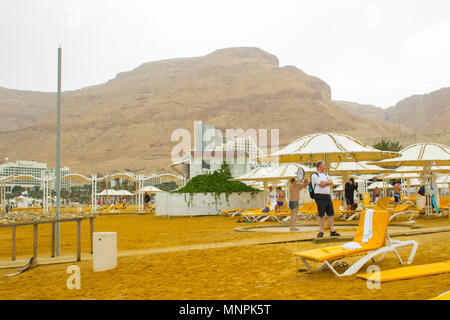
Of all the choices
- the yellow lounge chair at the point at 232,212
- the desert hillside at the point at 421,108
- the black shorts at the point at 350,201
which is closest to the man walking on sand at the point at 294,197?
the black shorts at the point at 350,201

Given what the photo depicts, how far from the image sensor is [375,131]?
113562mm

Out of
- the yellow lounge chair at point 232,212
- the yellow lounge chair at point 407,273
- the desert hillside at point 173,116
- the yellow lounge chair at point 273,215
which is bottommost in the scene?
the yellow lounge chair at point 232,212

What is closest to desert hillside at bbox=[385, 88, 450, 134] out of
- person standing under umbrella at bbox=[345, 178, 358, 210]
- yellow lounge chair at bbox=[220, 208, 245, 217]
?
yellow lounge chair at bbox=[220, 208, 245, 217]

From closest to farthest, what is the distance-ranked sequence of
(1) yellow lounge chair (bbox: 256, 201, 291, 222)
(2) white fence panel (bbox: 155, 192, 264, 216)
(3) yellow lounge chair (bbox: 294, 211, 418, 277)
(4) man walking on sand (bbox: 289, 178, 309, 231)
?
(3) yellow lounge chair (bbox: 294, 211, 418, 277)
(4) man walking on sand (bbox: 289, 178, 309, 231)
(1) yellow lounge chair (bbox: 256, 201, 291, 222)
(2) white fence panel (bbox: 155, 192, 264, 216)

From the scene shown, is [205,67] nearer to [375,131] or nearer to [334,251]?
[375,131]

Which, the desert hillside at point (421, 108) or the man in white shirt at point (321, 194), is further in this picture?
the desert hillside at point (421, 108)

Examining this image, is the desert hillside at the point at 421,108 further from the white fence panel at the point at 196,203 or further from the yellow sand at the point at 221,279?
the yellow sand at the point at 221,279

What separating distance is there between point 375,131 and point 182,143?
53.5 meters

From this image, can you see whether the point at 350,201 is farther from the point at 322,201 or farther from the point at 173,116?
the point at 173,116

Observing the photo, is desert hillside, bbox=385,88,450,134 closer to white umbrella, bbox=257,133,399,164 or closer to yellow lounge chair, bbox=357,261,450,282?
white umbrella, bbox=257,133,399,164

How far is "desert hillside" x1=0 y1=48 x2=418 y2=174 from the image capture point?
11531cm

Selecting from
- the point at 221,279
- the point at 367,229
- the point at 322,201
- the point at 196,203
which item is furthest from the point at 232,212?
the point at 221,279

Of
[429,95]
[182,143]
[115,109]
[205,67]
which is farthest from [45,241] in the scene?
[429,95]

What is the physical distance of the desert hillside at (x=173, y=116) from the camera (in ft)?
378
